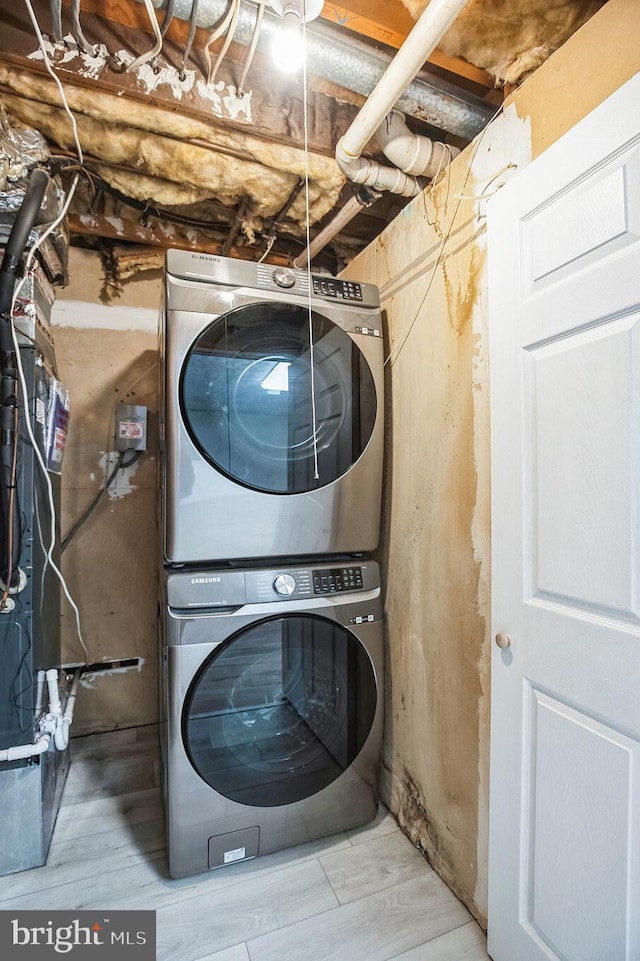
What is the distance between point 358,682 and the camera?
4.93 ft

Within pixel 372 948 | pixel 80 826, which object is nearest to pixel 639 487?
pixel 372 948

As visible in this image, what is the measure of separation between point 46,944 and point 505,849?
118cm

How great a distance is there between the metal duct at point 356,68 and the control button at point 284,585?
142 cm

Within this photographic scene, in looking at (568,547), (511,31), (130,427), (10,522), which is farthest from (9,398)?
(511,31)

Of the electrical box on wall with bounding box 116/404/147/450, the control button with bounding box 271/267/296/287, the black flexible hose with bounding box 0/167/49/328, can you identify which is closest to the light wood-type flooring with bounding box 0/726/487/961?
the electrical box on wall with bounding box 116/404/147/450

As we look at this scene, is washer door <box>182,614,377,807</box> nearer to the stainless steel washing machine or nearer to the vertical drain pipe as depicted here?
the stainless steel washing machine

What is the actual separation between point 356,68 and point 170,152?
0.68m

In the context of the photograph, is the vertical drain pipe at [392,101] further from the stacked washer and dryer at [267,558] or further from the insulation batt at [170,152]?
the stacked washer and dryer at [267,558]

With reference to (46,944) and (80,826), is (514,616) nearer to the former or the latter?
(46,944)

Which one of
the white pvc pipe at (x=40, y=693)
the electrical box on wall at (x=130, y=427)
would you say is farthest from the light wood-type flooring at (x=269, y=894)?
the electrical box on wall at (x=130, y=427)

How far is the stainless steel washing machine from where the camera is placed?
127 centimetres

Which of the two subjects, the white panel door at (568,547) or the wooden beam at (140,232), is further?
the wooden beam at (140,232)

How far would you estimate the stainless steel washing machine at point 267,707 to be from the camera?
49.9 inches

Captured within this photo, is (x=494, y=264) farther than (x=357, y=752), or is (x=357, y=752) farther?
(x=357, y=752)
